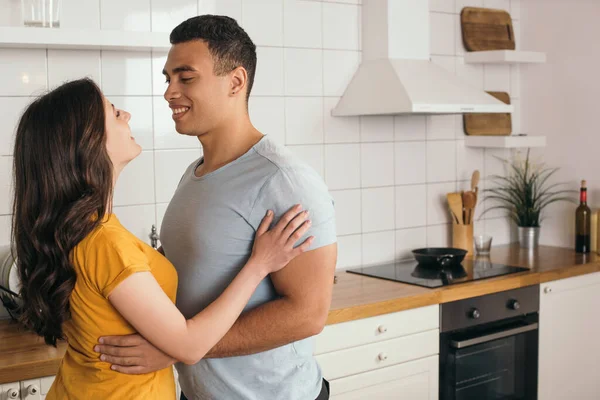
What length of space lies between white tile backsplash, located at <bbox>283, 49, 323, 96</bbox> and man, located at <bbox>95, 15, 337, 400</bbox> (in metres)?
1.35

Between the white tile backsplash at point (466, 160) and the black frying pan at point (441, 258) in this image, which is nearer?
the black frying pan at point (441, 258)

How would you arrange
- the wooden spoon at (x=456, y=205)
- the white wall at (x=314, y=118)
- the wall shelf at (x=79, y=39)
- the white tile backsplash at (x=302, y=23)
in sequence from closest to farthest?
the wall shelf at (x=79, y=39), the white wall at (x=314, y=118), the white tile backsplash at (x=302, y=23), the wooden spoon at (x=456, y=205)

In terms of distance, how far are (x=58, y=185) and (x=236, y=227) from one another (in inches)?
15.2

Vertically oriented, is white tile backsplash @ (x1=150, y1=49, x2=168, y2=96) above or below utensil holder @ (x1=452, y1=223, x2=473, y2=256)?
above

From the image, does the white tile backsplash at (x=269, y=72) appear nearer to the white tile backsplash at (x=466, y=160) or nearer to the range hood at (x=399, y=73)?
the range hood at (x=399, y=73)

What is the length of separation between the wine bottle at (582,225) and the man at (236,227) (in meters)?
2.21

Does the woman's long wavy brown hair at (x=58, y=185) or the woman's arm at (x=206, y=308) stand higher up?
the woman's long wavy brown hair at (x=58, y=185)

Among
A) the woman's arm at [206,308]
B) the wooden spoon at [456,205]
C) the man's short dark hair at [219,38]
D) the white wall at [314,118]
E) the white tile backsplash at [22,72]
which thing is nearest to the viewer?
the woman's arm at [206,308]

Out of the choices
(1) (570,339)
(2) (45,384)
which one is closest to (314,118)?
(1) (570,339)

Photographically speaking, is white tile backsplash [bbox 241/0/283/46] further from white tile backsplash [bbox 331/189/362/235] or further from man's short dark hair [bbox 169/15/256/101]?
man's short dark hair [bbox 169/15/256/101]

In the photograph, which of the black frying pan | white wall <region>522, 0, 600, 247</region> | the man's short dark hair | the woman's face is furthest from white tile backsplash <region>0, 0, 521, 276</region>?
the woman's face

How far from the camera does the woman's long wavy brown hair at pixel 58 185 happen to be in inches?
55.9

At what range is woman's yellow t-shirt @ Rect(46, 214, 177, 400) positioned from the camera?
1.42 metres

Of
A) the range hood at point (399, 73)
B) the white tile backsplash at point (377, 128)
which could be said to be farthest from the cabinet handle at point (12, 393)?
the white tile backsplash at point (377, 128)
